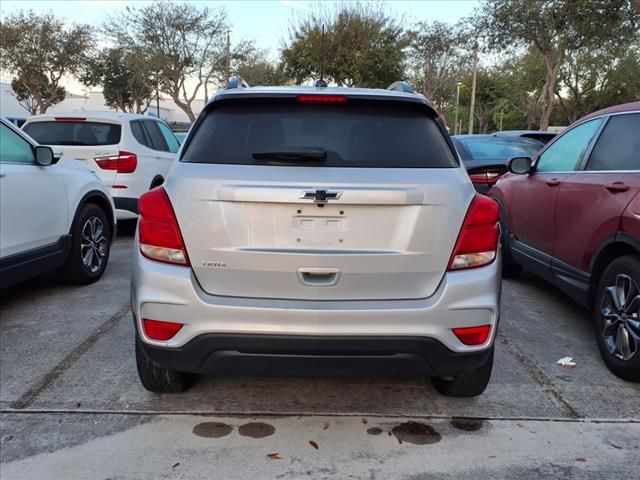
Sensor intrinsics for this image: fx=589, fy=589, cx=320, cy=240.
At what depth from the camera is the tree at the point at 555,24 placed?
51.4ft

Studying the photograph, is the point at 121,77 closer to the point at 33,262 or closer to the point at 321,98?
the point at 33,262

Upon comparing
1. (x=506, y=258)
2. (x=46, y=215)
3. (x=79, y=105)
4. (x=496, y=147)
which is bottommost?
(x=506, y=258)

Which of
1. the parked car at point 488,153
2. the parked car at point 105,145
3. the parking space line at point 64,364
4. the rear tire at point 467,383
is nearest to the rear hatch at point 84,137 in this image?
the parked car at point 105,145

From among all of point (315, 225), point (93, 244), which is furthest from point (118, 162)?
point (315, 225)

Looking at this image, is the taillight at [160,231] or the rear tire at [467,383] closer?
the taillight at [160,231]

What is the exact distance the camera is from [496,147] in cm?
852

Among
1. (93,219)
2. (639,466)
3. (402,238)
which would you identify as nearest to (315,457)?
(402,238)

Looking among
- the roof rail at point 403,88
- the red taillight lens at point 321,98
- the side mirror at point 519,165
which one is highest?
the roof rail at point 403,88

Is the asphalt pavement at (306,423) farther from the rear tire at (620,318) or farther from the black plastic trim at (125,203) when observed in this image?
the black plastic trim at (125,203)

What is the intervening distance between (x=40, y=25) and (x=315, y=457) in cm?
3736

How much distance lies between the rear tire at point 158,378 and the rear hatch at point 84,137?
495 cm

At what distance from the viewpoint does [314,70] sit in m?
30.3

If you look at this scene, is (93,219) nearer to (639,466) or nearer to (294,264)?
(294,264)

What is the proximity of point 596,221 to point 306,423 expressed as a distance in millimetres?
2353
